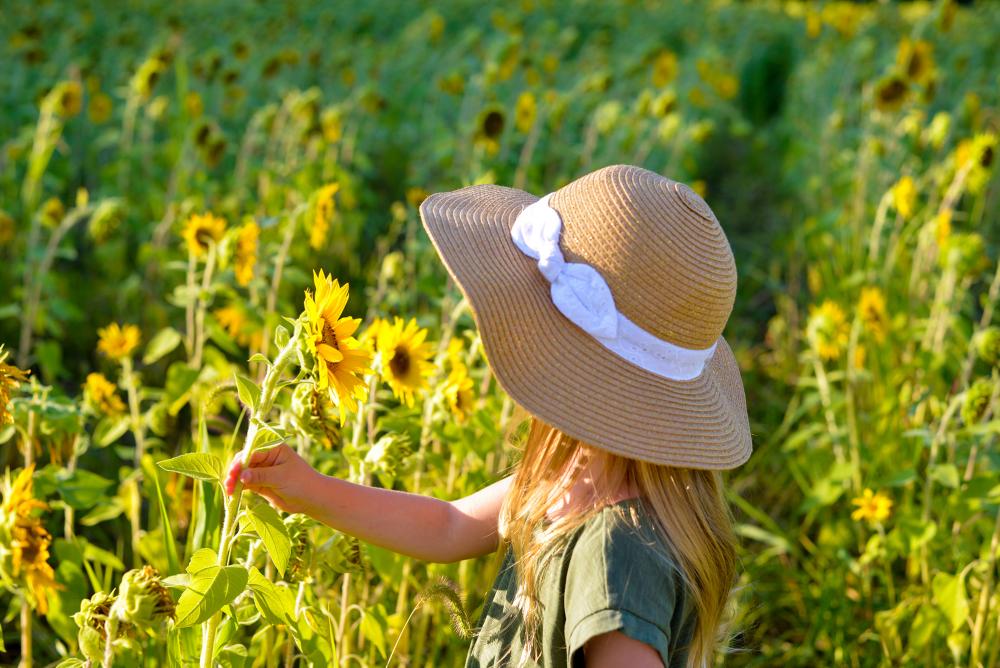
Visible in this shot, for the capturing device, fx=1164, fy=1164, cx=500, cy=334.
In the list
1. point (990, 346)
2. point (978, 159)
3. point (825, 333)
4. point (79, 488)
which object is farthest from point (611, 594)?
point (978, 159)

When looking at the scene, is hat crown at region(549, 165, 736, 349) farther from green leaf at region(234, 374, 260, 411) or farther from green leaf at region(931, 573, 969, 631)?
green leaf at region(931, 573, 969, 631)

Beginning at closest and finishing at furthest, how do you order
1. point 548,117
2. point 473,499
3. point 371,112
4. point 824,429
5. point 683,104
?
point 473,499, point 824,429, point 548,117, point 371,112, point 683,104

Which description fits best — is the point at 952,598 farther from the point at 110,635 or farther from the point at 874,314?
the point at 110,635

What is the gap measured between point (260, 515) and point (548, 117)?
258 centimetres

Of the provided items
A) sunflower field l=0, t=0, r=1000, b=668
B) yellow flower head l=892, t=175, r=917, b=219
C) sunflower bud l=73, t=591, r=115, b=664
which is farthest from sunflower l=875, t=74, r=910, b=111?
sunflower bud l=73, t=591, r=115, b=664

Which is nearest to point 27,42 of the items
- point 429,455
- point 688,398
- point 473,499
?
point 429,455

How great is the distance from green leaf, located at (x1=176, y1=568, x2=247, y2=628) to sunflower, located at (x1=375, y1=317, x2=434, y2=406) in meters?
0.44

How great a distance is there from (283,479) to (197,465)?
6.4 inches

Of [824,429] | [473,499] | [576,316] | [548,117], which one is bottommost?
[824,429]

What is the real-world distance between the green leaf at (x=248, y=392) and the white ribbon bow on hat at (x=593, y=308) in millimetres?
320

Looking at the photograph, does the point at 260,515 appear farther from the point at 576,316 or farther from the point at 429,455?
the point at 429,455

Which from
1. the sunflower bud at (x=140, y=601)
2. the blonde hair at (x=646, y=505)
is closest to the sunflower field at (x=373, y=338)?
the sunflower bud at (x=140, y=601)

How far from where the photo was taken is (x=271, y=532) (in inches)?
44.0

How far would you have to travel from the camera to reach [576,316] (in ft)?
3.95
